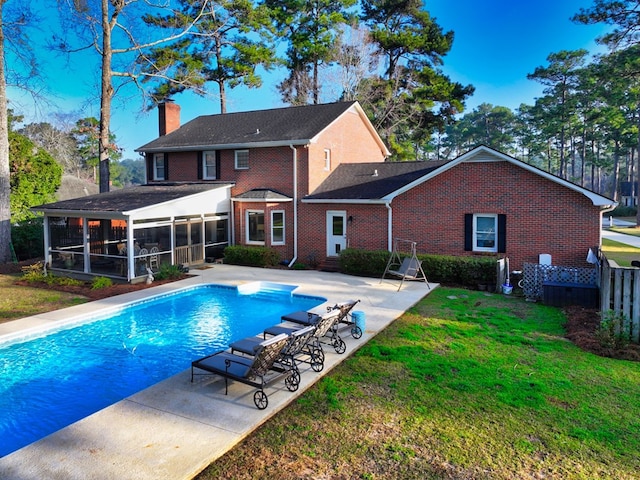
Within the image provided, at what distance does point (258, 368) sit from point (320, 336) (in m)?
1.99

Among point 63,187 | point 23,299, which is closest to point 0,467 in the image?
point 23,299

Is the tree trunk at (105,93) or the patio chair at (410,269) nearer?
the patio chair at (410,269)

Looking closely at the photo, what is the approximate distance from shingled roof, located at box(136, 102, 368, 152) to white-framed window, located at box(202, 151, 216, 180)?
65 cm

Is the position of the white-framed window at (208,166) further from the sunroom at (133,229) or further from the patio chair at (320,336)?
the patio chair at (320,336)

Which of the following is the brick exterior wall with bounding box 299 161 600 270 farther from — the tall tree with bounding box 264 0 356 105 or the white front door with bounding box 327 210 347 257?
the tall tree with bounding box 264 0 356 105

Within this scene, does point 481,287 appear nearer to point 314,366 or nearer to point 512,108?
point 314,366

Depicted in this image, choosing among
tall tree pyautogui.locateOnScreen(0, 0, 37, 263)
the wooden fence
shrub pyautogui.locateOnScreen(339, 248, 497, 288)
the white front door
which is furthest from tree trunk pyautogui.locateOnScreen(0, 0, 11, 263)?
the wooden fence

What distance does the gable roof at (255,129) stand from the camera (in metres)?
20.8

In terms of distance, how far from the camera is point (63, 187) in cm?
3753

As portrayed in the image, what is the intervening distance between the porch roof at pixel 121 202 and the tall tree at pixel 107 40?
461cm

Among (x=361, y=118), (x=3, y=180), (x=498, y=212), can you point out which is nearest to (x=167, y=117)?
(x=3, y=180)

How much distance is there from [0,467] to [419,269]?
12420 millimetres

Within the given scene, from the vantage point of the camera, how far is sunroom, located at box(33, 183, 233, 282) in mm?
16703

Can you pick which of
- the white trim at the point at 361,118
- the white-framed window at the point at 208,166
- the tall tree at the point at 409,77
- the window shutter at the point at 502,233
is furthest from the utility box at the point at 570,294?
the tall tree at the point at 409,77
